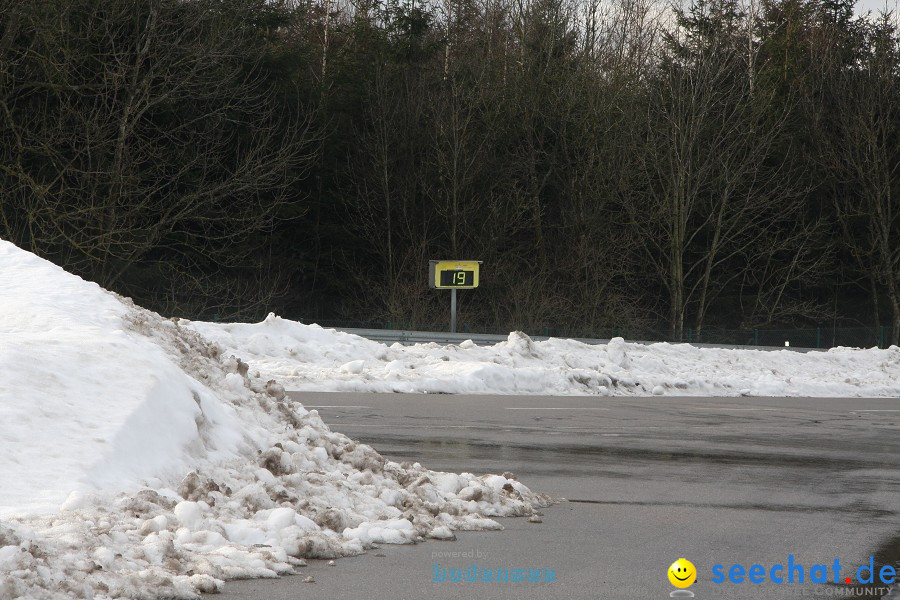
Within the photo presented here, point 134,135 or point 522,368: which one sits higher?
point 134,135

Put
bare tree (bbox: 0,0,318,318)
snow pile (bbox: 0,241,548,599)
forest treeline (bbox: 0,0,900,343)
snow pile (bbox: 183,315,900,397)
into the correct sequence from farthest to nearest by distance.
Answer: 1. forest treeline (bbox: 0,0,900,343)
2. bare tree (bbox: 0,0,318,318)
3. snow pile (bbox: 183,315,900,397)
4. snow pile (bbox: 0,241,548,599)

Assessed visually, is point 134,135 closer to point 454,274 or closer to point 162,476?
point 454,274

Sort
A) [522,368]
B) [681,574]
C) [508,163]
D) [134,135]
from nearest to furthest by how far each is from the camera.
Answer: [681,574]
[522,368]
[134,135]
[508,163]

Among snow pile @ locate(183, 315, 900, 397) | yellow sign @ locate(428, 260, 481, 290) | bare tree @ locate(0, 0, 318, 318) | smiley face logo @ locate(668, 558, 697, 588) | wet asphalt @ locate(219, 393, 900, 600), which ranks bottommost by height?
wet asphalt @ locate(219, 393, 900, 600)

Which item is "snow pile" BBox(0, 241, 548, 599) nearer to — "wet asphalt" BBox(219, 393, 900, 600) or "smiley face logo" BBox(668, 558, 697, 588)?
"wet asphalt" BBox(219, 393, 900, 600)

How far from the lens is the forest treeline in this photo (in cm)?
3238

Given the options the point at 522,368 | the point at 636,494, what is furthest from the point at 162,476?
the point at 522,368

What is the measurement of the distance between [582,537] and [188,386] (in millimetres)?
2838

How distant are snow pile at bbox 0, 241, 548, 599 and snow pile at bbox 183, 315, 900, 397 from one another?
901 centimetres

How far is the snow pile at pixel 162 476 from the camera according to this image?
506cm

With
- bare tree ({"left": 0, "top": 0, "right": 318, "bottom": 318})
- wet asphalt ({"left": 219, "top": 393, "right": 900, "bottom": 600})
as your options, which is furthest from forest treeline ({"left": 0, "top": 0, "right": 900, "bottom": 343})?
wet asphalt ({"left": 219, "top": 393, "right": 900, "bottom": 600})

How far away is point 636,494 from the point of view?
8.63m

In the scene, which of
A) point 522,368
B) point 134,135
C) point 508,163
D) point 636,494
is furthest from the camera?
point 508,163

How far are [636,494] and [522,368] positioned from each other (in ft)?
38.5
